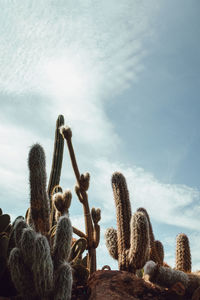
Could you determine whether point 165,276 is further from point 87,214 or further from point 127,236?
point 87,214

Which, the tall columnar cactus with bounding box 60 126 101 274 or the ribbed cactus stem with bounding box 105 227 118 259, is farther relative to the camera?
the tall columnar cactus with bounding box 60 126 101 274

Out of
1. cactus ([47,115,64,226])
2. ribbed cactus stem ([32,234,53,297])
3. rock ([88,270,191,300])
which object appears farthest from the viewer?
cactus ([47,115,64,226])

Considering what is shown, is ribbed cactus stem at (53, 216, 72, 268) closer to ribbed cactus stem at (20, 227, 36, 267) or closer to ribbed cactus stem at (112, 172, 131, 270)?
ribbed cactus stem at (20, 227, 36, 267)

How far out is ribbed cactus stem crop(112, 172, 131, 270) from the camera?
341cm

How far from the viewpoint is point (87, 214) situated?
3.75 metres

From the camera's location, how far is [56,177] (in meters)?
5.03

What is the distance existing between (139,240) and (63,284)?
0.83 meters

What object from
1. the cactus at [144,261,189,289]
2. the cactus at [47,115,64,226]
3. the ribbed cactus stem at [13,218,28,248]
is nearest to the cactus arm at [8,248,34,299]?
the ribbed cactus stem at [13,218,28,248]

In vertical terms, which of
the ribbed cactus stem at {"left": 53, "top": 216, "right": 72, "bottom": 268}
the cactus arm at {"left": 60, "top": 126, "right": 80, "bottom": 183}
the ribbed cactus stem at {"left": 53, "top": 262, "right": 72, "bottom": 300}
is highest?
the cactus arm at {"left": 60, "top": 126, "right": 80, "bottom": 183}

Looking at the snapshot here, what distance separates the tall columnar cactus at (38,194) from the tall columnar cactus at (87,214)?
57cm

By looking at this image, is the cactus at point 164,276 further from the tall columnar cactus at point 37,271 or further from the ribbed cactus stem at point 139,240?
the tall columnar cactus at point 37,271

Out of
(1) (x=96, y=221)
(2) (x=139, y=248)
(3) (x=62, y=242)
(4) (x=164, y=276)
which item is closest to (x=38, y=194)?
(3) (x=62, y=242)

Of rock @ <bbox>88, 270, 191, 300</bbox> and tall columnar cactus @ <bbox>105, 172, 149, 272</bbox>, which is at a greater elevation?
tall columnar cactus @ <bbox>105, 172, 149, 272</bbox>

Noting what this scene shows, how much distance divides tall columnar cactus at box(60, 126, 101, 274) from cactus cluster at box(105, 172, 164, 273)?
6.4 inches
